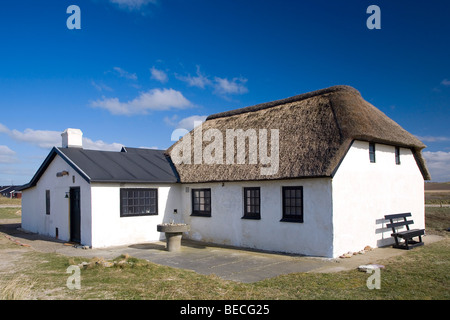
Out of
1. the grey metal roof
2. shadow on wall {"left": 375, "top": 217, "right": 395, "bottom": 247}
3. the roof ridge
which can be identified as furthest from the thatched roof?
shadow on wall {"left": 375, "top": 217, "right": 395, "bottom": 247}

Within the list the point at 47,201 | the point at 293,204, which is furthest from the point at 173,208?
the point at 47,201

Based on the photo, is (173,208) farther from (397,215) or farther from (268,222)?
(397,215)

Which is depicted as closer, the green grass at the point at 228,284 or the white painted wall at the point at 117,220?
the green grass at the point at 228,284

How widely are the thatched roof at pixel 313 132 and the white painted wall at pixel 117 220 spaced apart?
181 cm

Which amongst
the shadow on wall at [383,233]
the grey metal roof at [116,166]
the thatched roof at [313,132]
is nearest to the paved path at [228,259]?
the shadow on wall at [383,233]

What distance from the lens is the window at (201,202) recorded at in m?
15.7

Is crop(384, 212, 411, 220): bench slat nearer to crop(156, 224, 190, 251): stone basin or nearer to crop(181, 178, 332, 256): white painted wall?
crop(181, 178, 332, 256): white painted wall

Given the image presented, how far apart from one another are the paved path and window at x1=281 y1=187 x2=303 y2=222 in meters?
1.31

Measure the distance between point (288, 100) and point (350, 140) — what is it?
4.62 m

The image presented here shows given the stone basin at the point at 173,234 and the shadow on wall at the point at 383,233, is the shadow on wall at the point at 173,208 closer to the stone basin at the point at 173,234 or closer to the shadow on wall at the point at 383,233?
the stone basin at the point at 173,234

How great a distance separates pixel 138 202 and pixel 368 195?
9.10 meters

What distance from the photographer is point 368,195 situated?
12.8 metres

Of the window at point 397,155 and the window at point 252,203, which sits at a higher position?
the window at point 397,155

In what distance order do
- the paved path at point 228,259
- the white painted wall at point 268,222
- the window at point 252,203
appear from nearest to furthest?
the paved path at point 228,259, the white painted wall at point 268,222, the window at point 252,203
